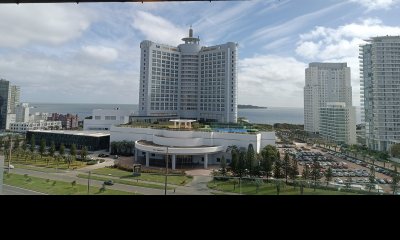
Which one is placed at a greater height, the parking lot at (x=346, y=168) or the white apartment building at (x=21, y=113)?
the white apartment building at (x=21, y=113)

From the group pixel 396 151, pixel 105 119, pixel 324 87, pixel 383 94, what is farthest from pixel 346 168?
pixel 324 87

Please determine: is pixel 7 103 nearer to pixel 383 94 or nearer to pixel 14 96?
pixel 14 96

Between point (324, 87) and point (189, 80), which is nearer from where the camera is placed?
point (189, 80)

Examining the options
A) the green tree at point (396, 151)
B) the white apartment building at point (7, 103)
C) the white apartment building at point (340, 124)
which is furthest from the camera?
the white apartment building at point (340, 124)

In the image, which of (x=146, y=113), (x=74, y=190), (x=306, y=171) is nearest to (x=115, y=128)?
(x=146, y=113)

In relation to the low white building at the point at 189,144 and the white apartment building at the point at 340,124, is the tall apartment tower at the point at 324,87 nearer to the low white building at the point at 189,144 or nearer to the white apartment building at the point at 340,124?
the white apartment building at the point at 340,124

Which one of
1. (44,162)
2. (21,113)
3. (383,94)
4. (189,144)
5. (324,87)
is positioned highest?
(324,87)

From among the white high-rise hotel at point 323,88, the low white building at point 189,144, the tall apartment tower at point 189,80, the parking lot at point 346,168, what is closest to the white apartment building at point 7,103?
the tall apartment tower at point 189,80
